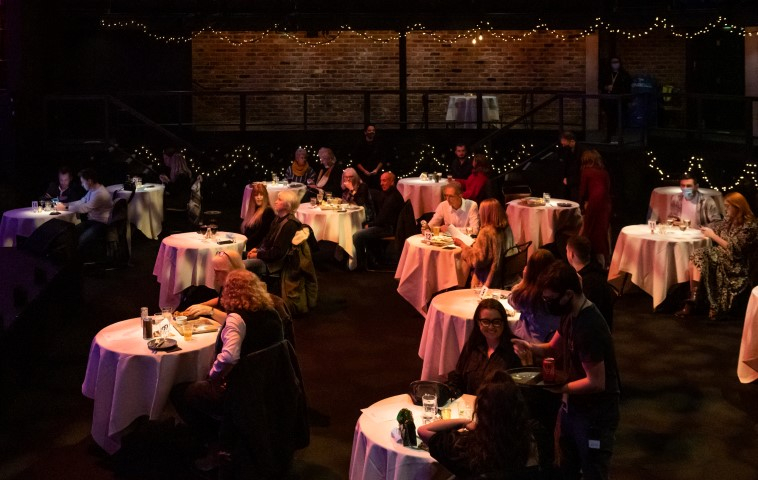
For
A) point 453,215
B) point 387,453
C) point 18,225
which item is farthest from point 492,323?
point 18,225

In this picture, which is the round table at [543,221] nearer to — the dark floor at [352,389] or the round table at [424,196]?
the dark floor at [352,389]

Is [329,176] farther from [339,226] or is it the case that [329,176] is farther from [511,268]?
[511,268]

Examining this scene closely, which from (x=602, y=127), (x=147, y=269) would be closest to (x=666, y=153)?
(x=602, y=127)

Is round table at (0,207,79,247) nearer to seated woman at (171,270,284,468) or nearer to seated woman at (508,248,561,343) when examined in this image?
seated woman at (171,270,284,468)

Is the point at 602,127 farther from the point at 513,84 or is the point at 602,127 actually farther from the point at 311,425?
the point at 311,425

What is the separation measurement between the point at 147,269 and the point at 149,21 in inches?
247

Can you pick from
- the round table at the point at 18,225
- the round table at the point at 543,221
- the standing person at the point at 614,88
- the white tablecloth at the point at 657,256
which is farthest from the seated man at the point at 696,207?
the round table at the point at 18,225

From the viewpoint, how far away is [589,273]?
5.18 m

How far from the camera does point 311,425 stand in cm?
587

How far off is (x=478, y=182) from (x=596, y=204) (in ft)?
6.21

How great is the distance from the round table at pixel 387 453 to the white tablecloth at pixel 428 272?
11.6 ft

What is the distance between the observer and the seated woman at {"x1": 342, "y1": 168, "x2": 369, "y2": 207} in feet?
33.8

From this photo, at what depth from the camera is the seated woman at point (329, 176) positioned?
11688 mm

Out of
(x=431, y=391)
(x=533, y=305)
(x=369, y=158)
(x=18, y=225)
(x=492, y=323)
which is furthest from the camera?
(x=369, y=158)
